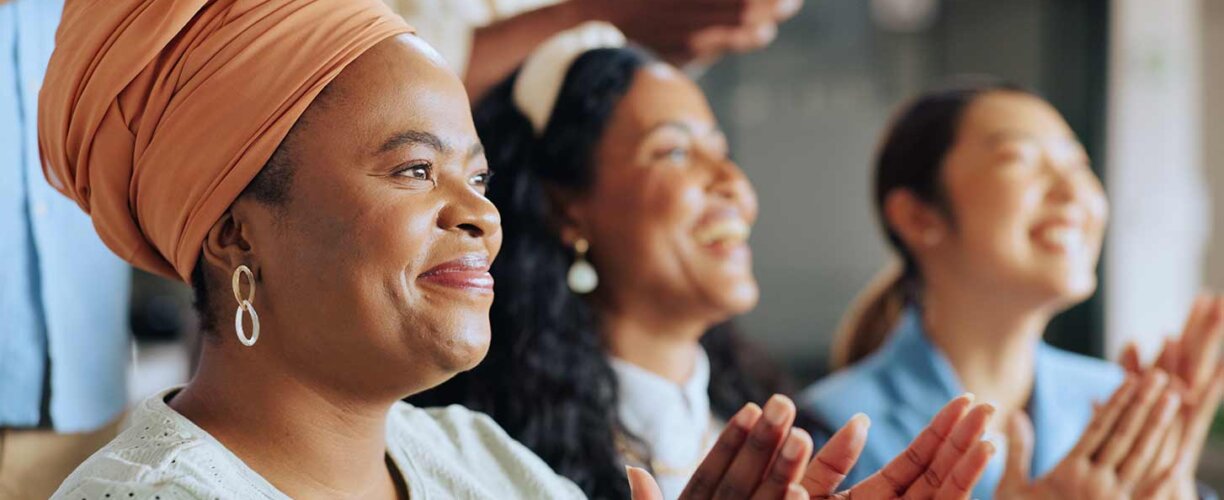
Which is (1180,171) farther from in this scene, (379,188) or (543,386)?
(379,188)

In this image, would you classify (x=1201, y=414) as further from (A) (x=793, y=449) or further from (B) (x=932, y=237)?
(A) (x=793, y=449)

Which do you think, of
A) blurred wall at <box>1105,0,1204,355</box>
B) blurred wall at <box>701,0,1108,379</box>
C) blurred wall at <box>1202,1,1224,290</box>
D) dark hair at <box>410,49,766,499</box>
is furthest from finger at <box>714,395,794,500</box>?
blurred wall at <box>1202,1,1224,290</box>

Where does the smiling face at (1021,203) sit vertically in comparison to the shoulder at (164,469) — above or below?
below

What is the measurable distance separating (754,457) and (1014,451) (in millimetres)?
792

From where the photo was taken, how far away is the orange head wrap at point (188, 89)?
2.92 feet

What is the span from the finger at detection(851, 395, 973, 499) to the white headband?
684mm

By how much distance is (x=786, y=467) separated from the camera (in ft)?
2.69

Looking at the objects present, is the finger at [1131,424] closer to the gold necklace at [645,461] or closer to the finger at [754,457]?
the gold necklace at [645,461]

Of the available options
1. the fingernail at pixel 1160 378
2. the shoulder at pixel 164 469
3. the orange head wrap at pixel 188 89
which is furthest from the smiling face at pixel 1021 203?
the shoulder at pixel 164 469

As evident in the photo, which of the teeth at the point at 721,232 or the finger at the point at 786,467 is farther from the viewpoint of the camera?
the teeth at the point at 721,232

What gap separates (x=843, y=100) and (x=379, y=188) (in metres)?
3.10

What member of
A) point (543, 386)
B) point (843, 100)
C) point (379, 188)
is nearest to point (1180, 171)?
point (843, 100)

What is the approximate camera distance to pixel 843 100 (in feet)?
12.6

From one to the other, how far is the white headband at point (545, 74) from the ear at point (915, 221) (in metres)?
0.57
